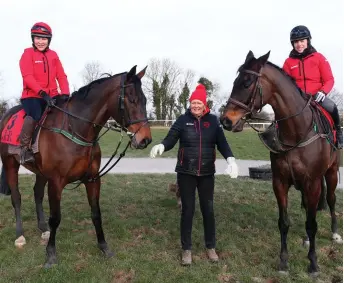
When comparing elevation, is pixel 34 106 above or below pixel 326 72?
below

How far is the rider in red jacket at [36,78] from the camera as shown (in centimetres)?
467

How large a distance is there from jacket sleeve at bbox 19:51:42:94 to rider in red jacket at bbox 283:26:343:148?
3554 mm

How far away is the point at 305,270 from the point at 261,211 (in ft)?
8.19

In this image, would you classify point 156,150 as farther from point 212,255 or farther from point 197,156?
point 212,255

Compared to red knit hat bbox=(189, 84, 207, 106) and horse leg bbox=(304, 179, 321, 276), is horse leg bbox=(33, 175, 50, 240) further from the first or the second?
horse leg bbox=(304, 179, 321, 276)

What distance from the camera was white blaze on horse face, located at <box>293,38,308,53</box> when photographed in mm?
4820

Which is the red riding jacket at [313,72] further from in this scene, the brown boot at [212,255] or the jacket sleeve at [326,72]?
the brown boot at [212,255]

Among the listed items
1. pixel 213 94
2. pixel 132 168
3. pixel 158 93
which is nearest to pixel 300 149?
pixel 132 168

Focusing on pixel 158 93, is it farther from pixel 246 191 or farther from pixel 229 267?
pixel 229 267

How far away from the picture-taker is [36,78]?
503cm

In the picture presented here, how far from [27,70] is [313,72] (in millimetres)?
4030

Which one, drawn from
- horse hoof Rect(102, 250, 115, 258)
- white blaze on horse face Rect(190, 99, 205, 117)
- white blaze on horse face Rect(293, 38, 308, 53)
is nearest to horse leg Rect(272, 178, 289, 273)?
white blaze on horse face Rect(190, 99, 205, 117)

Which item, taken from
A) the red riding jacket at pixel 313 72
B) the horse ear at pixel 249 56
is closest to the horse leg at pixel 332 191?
the red riding jacket at pixel 313 72

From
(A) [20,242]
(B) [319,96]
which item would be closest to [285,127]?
(B) [319,96]
